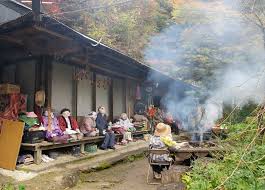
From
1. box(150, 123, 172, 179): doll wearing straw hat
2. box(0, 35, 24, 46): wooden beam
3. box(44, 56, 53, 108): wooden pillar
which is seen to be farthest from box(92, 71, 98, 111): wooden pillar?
box(150, 123, 172, 179): doll wearing straw hat

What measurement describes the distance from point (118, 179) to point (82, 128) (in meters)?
3.08

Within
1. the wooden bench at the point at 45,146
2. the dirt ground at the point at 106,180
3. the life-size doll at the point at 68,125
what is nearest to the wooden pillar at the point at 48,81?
the life-size doll at the point at 68,125

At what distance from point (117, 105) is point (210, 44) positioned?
358 inches

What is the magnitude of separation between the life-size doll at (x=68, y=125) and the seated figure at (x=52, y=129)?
0.26 m

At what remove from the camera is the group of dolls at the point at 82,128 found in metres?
9.80

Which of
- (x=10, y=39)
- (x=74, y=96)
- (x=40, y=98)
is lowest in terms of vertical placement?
(x=40, y=98)

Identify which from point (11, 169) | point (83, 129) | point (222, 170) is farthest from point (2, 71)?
point (222, 170)

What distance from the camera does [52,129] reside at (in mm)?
9789

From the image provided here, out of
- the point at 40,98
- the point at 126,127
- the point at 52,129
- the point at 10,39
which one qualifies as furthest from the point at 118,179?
the point at 126,127

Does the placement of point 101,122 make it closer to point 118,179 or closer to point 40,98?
point 40,98

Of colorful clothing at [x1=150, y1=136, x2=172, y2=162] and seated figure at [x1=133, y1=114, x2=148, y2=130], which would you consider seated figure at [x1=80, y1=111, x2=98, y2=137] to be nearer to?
colorful clothing at [x1=150, y1=136, x2=172, y2=162]

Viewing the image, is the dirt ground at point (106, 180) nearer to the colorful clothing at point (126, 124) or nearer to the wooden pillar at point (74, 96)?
the wooden pillar at point (74, 96)

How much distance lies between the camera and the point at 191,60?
21750mm

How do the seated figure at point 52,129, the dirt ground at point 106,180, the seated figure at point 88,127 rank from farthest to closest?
the seated figure at point 88,127 < the seated figure at point 52,129 < the dirt ground at point 106,180
